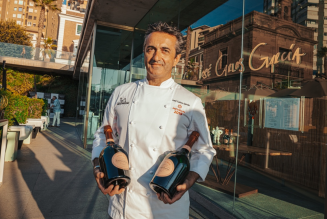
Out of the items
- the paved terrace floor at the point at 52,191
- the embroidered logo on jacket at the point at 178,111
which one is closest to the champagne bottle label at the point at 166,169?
the embroidered logo on jacket at the point at 178,111

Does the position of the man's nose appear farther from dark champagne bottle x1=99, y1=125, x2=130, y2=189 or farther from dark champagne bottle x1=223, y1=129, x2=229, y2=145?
dark champagne bottle x1=223, y1=129, x2=229, y2=145

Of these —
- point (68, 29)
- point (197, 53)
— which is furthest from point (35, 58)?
point (197, 53)

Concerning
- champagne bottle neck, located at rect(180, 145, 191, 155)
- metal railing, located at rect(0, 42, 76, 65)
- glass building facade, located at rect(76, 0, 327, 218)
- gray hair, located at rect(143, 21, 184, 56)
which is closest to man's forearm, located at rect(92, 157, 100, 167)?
champagne bottle neck, located at rect(180, 145, 191, 155)

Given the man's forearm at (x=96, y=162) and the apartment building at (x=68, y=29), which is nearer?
the man's forearm at (x=96, y=162)

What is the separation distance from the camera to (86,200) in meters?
3.69

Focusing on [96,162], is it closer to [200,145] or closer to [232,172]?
[200,145]

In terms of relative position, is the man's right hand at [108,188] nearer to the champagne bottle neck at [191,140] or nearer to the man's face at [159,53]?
the champagne bottle neck at [191,140]

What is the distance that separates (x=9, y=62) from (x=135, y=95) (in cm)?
2432

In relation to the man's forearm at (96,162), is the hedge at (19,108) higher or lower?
higher

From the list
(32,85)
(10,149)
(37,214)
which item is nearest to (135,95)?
(37,214)

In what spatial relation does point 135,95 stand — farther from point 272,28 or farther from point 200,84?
point 200,84

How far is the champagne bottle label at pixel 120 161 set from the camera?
3.67ft

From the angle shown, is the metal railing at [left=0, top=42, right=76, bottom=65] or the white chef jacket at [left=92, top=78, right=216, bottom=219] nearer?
the white chef jacket at [left=92, top=78, right=216, bottom=219]

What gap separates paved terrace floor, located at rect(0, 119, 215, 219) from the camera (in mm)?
3203
